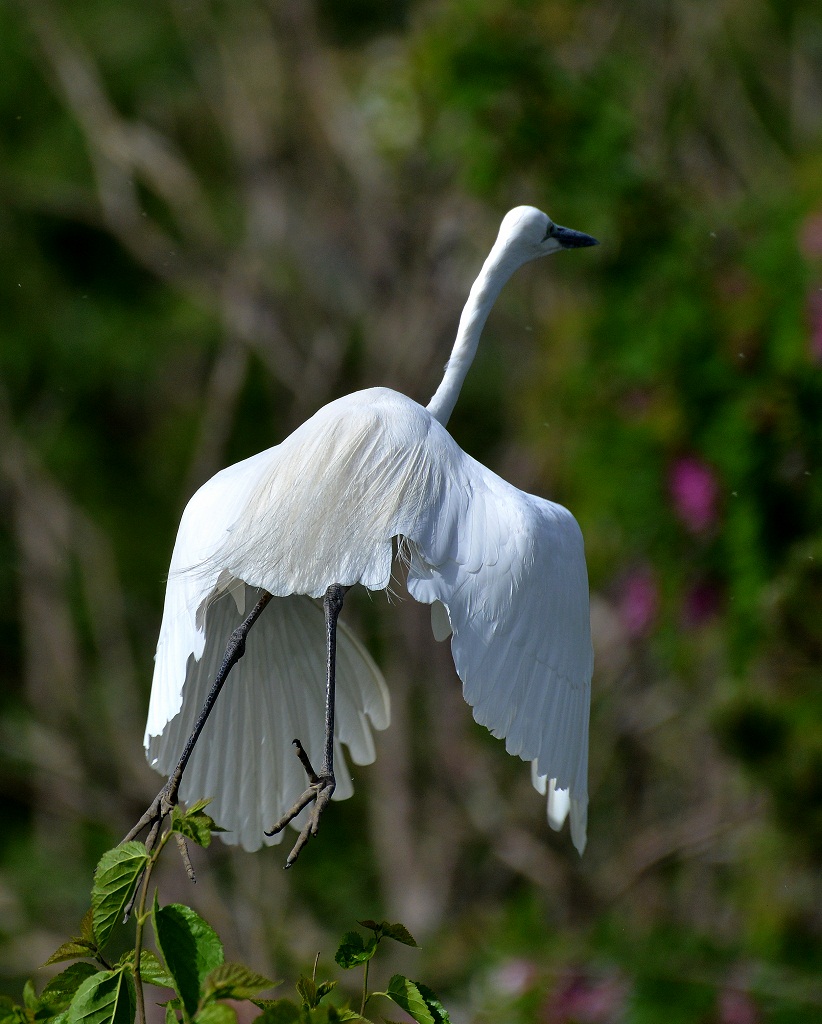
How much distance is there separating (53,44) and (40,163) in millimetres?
1198

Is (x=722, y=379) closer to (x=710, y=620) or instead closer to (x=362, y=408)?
(x=710, y=620)

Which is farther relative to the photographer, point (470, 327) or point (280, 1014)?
point (470, 327)

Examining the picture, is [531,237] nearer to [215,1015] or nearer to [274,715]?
[274,715]

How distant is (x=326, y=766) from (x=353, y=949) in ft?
1.19

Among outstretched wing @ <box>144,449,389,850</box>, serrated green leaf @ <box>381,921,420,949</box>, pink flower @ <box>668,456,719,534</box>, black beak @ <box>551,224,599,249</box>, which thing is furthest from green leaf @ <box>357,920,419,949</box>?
pink flower @ <box>668,456,719,534</box>

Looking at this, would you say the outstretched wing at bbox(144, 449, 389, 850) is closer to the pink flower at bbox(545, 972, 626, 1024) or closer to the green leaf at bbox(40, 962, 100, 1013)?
the green leaf at bbox(40, 962, 100, 1013)

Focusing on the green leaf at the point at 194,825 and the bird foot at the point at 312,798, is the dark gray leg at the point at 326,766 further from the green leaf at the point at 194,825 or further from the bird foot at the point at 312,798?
the green leaf at the point at 194,825

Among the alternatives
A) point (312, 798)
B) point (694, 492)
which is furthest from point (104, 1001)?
point (694, 492)

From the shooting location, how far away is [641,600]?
480cm

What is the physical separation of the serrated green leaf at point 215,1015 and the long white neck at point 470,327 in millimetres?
1051

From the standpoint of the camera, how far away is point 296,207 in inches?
295

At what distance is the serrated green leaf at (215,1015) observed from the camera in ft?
4.70

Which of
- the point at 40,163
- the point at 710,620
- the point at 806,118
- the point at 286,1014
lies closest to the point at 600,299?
the point at 710,620

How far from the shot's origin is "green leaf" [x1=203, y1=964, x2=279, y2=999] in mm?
1438
